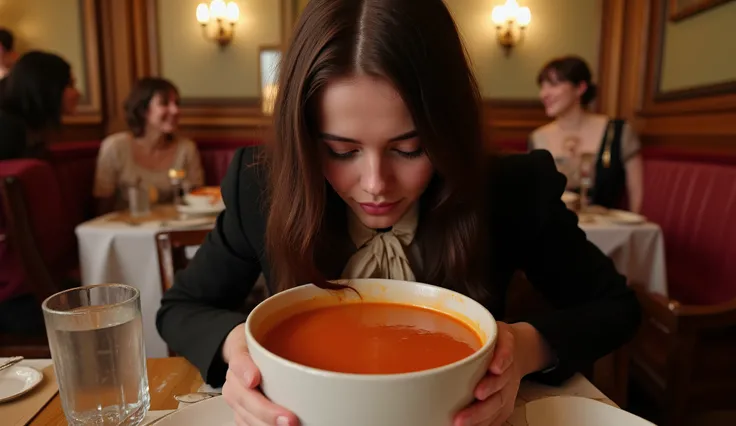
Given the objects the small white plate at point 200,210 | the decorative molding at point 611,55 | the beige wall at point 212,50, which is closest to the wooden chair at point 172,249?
the small white plate at point 200,210

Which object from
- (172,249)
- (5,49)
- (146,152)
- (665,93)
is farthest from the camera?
(5,49)

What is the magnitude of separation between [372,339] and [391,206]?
0.32m

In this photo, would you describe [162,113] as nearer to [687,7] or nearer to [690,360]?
[690,360]

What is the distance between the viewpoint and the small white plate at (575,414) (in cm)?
54

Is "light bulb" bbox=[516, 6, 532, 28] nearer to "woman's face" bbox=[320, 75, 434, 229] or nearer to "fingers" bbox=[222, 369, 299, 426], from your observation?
"woman's face" bbox=[320, 75, 434, 229]

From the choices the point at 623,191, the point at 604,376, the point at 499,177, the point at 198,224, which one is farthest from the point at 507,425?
the point at 623,191

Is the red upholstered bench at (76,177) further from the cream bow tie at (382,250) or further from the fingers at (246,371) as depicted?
the fingers at (246,371)

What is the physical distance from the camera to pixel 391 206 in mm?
792

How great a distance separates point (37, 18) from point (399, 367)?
4966 mm

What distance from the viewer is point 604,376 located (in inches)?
67.2

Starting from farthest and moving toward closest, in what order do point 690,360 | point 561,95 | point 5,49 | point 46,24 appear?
point 46,24 < point 5,49 < point 561,95 < point 690,360

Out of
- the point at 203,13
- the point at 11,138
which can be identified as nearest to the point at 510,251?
the point at 11,138

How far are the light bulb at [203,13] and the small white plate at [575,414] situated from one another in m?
4.49

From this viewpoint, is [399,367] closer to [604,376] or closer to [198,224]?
[604,376]
